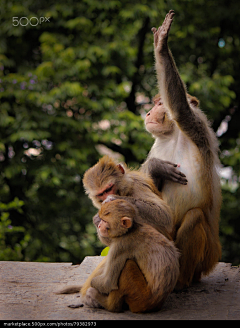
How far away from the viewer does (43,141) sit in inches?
360

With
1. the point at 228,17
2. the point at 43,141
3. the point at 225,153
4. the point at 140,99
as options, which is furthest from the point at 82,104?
the point at 228,17

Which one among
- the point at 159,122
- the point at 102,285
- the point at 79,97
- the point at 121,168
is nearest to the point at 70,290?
the point at 102,285

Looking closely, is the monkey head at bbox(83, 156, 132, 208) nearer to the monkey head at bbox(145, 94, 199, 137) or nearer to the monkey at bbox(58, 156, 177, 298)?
the monkey at bbox(58, 156, 177, 298)

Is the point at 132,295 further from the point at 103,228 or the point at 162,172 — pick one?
the point at 162,172

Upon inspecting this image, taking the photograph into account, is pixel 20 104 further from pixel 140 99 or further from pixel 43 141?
pixel 140 99

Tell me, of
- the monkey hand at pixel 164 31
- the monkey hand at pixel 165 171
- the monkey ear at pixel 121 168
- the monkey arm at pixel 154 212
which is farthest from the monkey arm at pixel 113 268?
the monkey hand at pixel 164 31

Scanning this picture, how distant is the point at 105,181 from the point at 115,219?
0.49 metres

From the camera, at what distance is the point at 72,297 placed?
4.14 meters

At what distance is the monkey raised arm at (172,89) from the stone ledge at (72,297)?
5.49 ft

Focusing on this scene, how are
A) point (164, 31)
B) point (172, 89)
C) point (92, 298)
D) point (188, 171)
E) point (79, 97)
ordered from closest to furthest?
point (92, 298) → point (164, 31) → point (172, 89) → point (188, 171) → point (79, 97)

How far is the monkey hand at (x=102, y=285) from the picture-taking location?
350 cm

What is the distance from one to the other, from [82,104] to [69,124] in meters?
0.52

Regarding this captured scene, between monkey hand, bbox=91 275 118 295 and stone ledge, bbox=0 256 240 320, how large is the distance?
0.66 ft

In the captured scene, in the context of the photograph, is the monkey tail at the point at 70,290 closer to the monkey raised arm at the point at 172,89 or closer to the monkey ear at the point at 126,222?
the monkey ear at the point at 126,222
